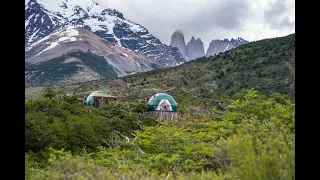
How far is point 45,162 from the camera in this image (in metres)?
8.52

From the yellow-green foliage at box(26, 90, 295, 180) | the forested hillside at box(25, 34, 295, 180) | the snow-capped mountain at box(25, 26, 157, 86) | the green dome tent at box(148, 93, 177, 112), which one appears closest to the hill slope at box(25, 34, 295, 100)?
the forested hillside at box(25, 34, 295, 180)

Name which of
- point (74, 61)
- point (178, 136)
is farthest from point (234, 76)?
point (74, 61)

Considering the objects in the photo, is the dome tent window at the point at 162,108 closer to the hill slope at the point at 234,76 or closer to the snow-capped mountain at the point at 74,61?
the hill slope at the point at 234,76

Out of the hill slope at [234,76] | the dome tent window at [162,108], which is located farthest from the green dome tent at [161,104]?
the hill slope at [234,76]

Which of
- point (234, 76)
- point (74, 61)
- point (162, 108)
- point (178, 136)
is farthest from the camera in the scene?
point (74, 61)

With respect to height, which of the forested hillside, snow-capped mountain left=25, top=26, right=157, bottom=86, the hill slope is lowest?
the forested hillside

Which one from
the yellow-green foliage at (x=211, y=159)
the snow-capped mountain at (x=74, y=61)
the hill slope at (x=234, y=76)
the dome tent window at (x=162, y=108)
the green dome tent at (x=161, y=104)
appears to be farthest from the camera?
the snow-capped mountain at (x=74, y=61)

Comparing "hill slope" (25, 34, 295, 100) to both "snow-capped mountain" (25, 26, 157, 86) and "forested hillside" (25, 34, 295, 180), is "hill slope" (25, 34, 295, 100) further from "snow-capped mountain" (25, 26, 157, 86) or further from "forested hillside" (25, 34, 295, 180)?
"snow-capped mountain" (25, 26, 157, 86)

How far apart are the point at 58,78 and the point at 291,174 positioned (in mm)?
73093

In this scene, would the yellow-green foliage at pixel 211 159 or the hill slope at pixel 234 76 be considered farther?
the hill slope at pixel 234 76

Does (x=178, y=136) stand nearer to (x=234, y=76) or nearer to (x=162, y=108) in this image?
(x=162, y=108)

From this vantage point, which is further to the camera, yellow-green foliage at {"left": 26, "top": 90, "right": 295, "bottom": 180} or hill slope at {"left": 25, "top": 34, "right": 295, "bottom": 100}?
hill slope at {"left": 25, "top": 34, "right": 295, "bottom": 100}
